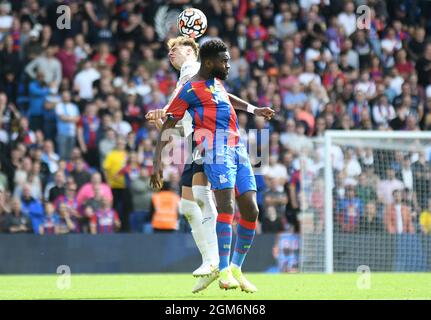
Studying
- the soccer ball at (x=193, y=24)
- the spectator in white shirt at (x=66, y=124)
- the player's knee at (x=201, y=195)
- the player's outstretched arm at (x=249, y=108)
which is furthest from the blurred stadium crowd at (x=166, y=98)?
the player's knee at (x=201, y=195)

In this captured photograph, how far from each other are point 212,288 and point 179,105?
2224 mm

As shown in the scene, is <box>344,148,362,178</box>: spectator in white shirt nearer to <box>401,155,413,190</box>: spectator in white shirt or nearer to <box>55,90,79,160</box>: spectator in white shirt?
<box>401,155,413,190</box>: spectator in white shirt

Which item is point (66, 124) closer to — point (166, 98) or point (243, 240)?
point (166, 98)

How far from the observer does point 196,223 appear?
35.7 feet

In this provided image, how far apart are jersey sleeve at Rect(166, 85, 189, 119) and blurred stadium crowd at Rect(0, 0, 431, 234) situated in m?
6.83

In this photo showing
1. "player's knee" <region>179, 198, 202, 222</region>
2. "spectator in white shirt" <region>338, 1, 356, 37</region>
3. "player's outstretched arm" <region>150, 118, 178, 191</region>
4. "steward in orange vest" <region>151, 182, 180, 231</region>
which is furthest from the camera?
"spectator in white shirt" <region>338, 1, 356, 37</region>

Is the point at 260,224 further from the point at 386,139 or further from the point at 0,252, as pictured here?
the point at 0,252

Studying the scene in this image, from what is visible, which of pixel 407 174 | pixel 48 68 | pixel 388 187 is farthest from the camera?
pixel 48 68

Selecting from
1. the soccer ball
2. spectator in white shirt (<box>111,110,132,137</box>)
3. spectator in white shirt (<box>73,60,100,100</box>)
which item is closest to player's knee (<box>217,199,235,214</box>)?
the soccer ball

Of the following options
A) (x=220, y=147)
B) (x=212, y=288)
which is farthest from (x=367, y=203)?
(x=220, y=147)

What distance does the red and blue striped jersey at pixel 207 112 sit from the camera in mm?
10516

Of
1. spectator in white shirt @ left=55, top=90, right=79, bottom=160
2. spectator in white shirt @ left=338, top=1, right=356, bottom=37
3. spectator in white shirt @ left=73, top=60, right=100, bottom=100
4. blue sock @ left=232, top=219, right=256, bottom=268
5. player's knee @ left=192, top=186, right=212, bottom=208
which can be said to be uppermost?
spectator in white shirt @ left=338, top=1, right=356, bottom=37

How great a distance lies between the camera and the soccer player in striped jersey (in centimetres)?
1041

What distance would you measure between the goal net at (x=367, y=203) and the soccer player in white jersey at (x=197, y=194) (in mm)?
6262
